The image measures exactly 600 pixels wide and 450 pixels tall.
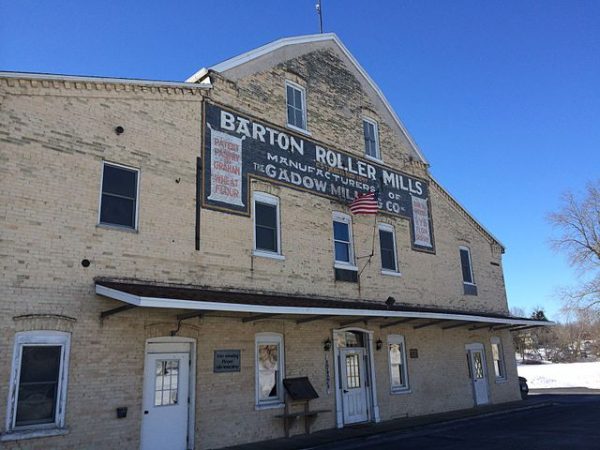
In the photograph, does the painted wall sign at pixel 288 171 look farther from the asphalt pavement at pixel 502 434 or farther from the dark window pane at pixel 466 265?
the asphalt pavement at pixel 502 434

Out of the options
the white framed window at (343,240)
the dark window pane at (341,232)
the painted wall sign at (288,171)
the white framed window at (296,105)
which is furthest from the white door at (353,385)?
the white framed window at (296,105)

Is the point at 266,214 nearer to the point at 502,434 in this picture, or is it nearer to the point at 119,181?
the point at 119,181

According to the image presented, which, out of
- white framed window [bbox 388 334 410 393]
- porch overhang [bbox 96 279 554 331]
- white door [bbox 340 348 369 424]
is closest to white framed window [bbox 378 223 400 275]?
porch overhang [bbox 96 279 554 331]

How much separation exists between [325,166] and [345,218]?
1694mm

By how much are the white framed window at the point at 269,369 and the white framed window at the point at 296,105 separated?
20.4ft

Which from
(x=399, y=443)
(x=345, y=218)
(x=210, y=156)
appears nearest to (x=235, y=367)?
(x=399, y=443)

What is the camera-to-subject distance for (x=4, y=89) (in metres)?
9.52

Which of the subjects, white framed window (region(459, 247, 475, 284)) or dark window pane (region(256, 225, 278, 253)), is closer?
dark window pane (region(256, 225, 278, 253))

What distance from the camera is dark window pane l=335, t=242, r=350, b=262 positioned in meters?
15.2

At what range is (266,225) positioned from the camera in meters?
13.5

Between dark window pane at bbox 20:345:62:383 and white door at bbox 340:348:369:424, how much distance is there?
7628 mm

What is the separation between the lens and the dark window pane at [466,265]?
67.3 ft

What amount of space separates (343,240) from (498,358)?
400 inches

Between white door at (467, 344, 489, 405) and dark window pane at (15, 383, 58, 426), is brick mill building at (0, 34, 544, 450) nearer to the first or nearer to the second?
dark window pane at (15, 383, 58, 426)
